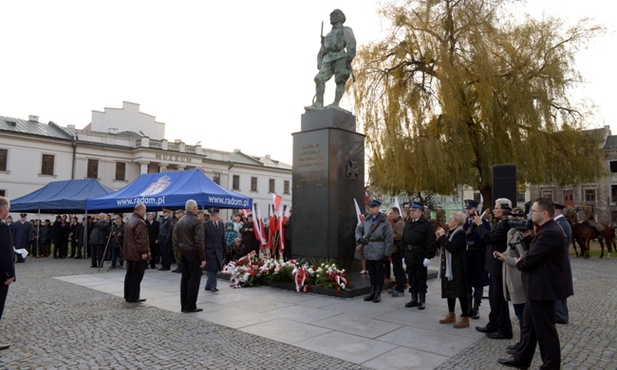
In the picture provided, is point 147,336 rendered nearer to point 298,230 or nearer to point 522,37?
point 298,230

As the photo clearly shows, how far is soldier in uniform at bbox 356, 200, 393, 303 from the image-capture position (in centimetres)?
829

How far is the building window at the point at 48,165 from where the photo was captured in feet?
143

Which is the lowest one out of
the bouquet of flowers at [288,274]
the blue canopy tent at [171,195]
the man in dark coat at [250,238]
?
the bouquet of flowers at [288,274]

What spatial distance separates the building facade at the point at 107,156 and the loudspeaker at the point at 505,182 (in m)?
29.3

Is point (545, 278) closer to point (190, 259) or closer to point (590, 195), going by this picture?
point (190, 259)

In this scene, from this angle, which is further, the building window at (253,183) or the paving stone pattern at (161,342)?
the building window at (253,183)

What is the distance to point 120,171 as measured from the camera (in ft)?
161

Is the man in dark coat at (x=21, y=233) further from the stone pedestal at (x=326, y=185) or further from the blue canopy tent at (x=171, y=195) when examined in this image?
the stone pedestal at (x=326, y=185)

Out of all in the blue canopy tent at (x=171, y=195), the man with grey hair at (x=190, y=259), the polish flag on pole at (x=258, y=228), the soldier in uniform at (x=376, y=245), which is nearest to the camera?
the man with grey hair at (x=190, y=259)

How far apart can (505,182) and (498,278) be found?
3.16 meters

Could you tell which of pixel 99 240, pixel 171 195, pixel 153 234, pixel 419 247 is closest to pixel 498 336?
pixel 419 247

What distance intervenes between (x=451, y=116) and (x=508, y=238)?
1406 cm

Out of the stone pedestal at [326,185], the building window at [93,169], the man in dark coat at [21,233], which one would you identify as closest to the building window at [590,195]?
the stone pedestal at [326,185]

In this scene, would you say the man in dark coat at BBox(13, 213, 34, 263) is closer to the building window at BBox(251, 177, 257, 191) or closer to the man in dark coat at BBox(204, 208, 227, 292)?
the man in dark coat at BBox(204, 208, 227, 292)
